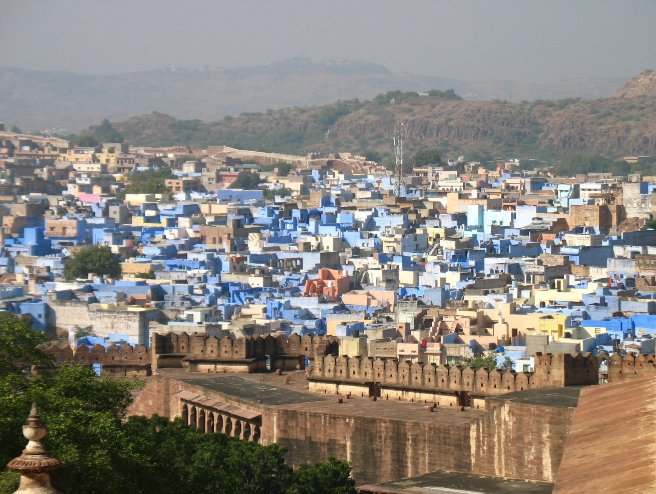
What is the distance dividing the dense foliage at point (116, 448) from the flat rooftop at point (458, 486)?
752 millimetres

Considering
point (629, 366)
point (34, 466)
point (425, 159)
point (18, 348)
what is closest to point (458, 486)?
point (629, 366)

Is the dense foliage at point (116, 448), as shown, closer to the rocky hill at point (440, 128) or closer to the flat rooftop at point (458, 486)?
the flat rooftop at point (458, 486)

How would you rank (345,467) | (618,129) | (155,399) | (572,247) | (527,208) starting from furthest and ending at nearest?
(618,129) → (527,208) → (572,247) → (155,399) → (345,467)

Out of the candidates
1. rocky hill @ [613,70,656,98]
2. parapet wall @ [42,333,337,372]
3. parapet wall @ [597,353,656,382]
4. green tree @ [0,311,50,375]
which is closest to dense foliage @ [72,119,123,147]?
rocky hill @ [613,70,656,98]

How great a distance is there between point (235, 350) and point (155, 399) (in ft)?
4.66

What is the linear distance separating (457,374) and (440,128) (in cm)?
10582

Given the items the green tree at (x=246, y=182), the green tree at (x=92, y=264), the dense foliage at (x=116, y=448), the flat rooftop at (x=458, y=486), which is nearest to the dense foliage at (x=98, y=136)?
the green tree at (x=246, y=182)

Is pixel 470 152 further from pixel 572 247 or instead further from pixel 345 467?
pixel 345 467

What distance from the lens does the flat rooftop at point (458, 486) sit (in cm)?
1786

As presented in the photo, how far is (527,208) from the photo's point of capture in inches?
2366

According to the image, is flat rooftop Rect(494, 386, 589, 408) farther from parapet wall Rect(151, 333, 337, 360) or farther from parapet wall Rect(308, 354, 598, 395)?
parapet wall Rect(151, 333, 337, 360)

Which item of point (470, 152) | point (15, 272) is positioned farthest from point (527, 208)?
point (470, 152)

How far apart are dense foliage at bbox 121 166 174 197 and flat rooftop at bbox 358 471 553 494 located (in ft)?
193

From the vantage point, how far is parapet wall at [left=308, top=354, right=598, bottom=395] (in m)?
20.5
